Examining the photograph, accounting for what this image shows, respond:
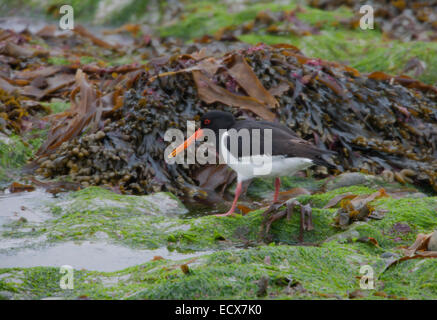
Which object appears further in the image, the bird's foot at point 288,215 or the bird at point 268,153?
the bird at point 268,153

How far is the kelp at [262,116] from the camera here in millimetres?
5316

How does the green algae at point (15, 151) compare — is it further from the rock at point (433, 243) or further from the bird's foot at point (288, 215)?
the rock at point (433, 243)

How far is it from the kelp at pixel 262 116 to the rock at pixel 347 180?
0.34 meters

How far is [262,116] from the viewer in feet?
19.2

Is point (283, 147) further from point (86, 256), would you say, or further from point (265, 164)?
point (86, 256)

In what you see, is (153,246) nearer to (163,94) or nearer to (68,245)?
(68,245)

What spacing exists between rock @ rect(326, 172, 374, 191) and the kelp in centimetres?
34

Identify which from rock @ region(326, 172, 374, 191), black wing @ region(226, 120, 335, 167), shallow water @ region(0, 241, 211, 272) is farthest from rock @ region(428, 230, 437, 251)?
rock @ region(326, 172, 374, 191)

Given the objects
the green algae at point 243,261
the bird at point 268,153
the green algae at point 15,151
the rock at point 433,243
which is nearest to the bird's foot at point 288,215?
the green algae at point 243,261

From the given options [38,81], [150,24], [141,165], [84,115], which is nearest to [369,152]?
[141,165]

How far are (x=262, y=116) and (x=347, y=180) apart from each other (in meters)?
1.16

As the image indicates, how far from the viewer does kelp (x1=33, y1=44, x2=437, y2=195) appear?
532 centimetres

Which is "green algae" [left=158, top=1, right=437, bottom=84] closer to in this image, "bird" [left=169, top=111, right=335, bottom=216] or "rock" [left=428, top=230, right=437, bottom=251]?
"bird" [left=169, top=111, right=335, bottom=216]

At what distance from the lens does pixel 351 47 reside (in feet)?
31.8
